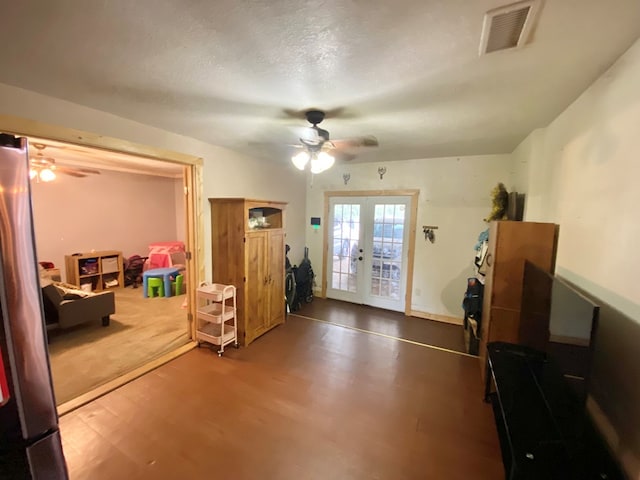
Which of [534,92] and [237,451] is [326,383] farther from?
[534,92]

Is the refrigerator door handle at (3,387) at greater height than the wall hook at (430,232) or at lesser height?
lesser

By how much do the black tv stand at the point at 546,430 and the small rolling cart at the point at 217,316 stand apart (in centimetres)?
262

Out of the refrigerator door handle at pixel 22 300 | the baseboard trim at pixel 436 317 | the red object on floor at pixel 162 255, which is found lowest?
the baseboard trim at pixel 436 317

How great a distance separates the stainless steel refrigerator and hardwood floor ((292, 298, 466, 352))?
11.5 feet

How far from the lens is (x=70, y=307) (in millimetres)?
3328

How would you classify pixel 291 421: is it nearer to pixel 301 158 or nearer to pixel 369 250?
pixel 301 158

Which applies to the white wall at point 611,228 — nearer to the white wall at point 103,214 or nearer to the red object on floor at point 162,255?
the red object on floor at point 162,255

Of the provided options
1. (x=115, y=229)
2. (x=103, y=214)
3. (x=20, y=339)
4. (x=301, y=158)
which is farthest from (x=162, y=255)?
(x=20, y=339)

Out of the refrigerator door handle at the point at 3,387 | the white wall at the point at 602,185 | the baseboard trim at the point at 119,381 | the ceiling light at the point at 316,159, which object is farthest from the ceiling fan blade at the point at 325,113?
the baseboard trim at the point at 119,381

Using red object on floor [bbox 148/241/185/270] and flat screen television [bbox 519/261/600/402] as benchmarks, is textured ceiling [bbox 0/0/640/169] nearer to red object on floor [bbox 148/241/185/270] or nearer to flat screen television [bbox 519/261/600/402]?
flat screen television [bbox 519/261/600/402]

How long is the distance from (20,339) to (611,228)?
8.11ft

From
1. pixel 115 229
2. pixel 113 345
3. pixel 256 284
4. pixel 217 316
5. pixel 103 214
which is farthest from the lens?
pixel 115 229

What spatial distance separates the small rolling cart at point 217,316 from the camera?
306 cm

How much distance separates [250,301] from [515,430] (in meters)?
2.72
